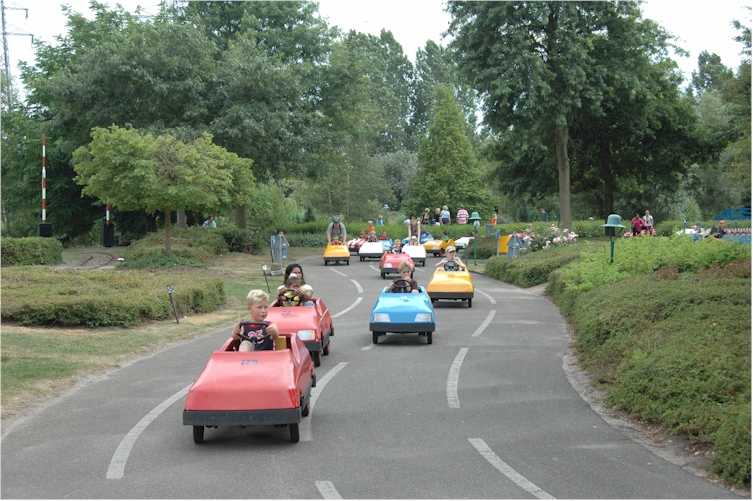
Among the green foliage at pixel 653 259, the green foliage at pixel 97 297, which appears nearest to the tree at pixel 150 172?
the green foliage at pixel 97 297

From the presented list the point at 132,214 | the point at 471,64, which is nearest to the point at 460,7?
the point at 471,64

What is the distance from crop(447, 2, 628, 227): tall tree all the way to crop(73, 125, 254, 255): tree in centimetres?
1453

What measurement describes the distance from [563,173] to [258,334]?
112 feet

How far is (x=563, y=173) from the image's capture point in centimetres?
4072

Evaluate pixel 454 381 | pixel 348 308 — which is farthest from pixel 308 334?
pixel 348 308

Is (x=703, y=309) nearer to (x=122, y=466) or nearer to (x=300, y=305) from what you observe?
(x=300, y=305)

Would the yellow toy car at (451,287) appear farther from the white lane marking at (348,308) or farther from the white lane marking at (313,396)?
the white lane marking at (313,396)

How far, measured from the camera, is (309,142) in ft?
131

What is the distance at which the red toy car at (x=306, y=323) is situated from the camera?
39.5 feet

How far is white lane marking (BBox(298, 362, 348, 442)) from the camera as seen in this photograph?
8215 mm

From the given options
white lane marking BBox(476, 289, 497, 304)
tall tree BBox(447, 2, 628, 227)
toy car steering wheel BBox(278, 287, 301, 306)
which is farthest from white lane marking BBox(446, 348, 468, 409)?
tall tree BBox(447, 2, 628, 227)

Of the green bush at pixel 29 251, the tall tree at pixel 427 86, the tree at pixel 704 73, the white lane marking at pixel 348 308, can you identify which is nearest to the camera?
the white lane marking at pixel 348 308

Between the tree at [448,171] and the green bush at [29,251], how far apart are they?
1615 inches

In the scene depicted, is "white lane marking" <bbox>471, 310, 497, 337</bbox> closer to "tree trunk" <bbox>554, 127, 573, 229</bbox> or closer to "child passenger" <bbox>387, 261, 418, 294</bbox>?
"child passenger" <bbox>387, 261, 418, 294</bbox>
